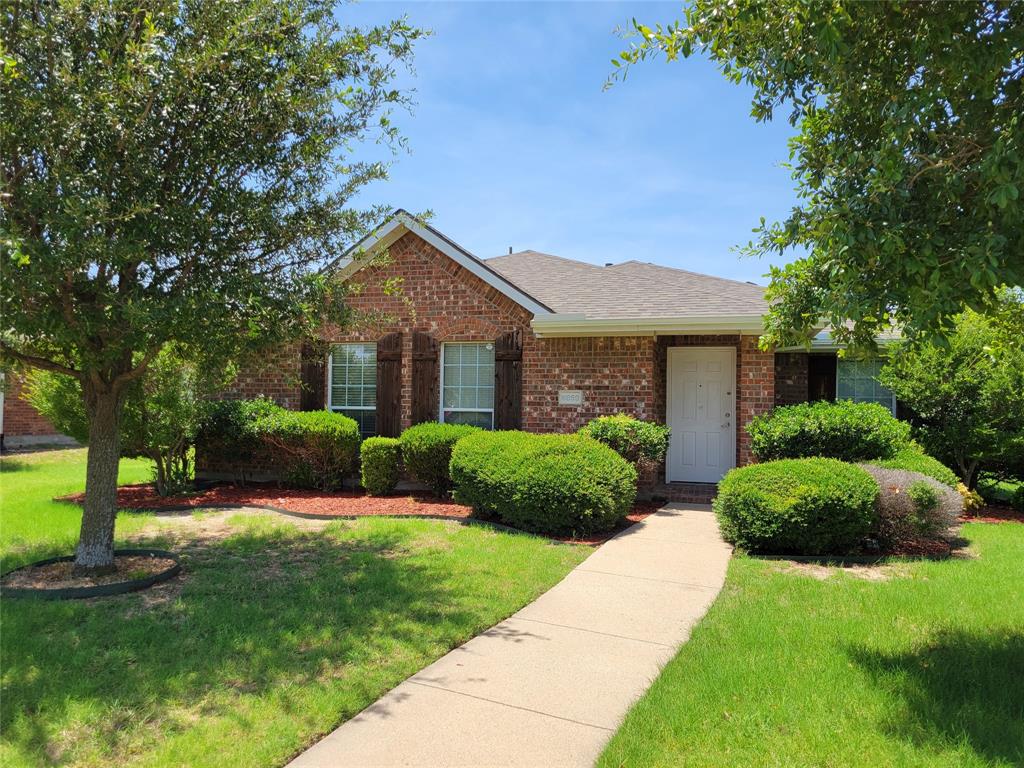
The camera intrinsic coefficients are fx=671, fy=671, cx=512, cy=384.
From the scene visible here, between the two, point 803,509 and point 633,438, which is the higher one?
point 633,438

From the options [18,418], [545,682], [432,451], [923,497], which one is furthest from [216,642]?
[18,418]

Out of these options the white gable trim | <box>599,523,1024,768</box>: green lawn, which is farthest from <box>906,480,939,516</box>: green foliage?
the white gable trim

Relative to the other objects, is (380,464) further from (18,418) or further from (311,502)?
(18,418)

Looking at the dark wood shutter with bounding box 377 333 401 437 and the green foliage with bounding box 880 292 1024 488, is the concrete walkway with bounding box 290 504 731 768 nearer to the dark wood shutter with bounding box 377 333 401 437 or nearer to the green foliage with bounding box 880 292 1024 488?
the dark wood shutter with bounding box 377 333 401 437

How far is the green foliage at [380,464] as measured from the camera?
1092 cm

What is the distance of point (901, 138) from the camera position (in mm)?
3496

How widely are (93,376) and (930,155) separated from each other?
266 inches

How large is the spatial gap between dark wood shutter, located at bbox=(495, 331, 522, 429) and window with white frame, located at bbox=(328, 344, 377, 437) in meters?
2.45

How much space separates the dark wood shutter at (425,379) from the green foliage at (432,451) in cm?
110

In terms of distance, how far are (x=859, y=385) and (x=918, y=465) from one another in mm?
4484

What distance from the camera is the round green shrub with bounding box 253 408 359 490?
37.0ft

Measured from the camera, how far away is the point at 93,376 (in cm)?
620

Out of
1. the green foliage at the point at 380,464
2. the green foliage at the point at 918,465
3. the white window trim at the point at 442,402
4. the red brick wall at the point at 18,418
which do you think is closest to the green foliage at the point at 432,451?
the green foliage at the point at 380,464

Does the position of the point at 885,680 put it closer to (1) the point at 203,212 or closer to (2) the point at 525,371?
(1) the point at 203,212
